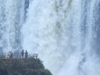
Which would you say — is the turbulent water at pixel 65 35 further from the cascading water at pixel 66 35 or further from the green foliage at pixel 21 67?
the green foliage at pixel 21 67

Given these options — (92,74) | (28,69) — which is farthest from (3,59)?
(92,74)

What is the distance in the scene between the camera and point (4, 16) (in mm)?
78562

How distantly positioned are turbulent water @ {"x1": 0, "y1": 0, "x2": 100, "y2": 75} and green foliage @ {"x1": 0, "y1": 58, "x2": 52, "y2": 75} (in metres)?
12.6

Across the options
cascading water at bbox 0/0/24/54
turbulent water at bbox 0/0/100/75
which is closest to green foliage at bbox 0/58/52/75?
turbulent water at bbox 0/0/100/75

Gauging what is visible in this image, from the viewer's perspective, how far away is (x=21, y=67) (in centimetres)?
5731

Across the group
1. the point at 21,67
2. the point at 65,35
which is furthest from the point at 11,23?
the point at 21,67

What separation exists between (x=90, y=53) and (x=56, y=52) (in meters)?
6.07

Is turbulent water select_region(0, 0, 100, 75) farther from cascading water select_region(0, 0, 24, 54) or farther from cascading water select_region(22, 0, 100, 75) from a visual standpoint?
cascading water select_region(0, 0, 24, 54)

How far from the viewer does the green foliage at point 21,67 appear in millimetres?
55838

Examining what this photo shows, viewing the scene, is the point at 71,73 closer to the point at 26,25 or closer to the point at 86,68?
the point at 86,68

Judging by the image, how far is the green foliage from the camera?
55.8 m

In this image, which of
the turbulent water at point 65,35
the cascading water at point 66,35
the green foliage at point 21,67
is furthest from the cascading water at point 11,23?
the green foliage at point 21,67

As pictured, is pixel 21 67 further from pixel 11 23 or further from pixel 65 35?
pixel 11 23

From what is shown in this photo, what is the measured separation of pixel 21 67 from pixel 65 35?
17.3m
